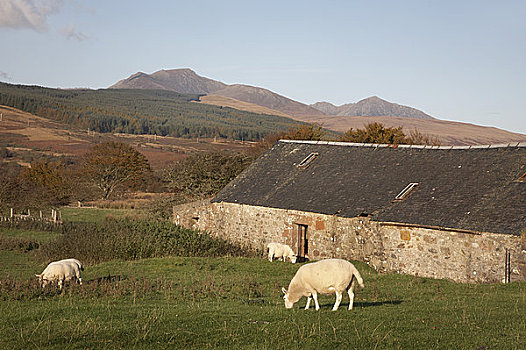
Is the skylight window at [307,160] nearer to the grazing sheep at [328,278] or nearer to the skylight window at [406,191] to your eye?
the skylight window at [406,191]

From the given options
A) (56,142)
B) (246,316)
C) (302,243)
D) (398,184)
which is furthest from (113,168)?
(56,142)

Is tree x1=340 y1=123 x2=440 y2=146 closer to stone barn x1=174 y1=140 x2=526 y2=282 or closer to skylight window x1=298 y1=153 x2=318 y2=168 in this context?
skylight window x1=298 y1=153 x2=318 y2=168

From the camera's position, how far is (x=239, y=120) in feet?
642

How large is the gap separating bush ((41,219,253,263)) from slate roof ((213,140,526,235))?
3.37m

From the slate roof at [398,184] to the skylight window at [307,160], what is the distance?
0.27 m

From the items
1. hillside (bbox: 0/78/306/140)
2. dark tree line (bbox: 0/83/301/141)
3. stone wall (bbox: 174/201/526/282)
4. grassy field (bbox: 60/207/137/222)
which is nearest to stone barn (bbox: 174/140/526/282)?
stone wall (bbox: 174/201/526/282)

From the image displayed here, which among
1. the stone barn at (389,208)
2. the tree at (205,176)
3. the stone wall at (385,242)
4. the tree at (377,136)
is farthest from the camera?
the tree at (377,136)

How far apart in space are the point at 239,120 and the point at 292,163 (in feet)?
546

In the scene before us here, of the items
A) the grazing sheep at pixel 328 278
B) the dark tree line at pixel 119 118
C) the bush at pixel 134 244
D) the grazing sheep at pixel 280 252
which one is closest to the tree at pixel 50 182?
the bush at pixel 134 244

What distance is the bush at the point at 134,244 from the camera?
23172 mm

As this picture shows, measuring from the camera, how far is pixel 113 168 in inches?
2270

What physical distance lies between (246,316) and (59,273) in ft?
22.8

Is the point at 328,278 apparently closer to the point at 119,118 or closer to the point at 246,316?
the point at 246,316

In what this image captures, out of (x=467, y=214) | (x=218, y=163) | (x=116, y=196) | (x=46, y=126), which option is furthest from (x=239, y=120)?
(x=467, y=214)
